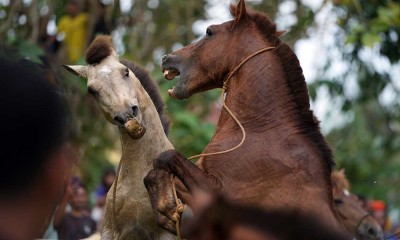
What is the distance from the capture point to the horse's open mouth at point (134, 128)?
219 inches

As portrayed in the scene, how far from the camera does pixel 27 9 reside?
45.8 ft

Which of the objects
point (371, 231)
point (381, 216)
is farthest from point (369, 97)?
point (371, 231)

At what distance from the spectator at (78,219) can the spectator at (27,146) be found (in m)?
8.18

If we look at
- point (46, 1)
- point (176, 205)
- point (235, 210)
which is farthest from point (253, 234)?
point (46, 1)

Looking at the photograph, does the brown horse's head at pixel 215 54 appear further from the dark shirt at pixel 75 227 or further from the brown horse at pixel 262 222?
the dark shirt at pixel 75 227

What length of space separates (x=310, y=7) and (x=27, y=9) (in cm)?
418

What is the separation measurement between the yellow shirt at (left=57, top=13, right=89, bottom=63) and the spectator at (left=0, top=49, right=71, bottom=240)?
439 inches

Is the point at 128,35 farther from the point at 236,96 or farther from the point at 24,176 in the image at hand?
the point at 24,176

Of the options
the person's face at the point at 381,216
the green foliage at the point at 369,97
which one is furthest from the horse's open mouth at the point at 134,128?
the person's face at the point at 381,216

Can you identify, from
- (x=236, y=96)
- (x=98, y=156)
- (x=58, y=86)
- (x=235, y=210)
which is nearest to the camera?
(x=235, y=210)

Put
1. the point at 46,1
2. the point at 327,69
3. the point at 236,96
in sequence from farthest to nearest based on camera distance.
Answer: the point at 327,69
the point at 46,1
the point at 236,96

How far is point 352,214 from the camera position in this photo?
31.3ft

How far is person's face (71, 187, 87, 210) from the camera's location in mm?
12125

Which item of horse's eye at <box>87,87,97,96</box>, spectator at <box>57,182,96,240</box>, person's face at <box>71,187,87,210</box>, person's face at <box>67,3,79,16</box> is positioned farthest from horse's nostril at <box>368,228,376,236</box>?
person's face at <box>67,3,79,16</box>
